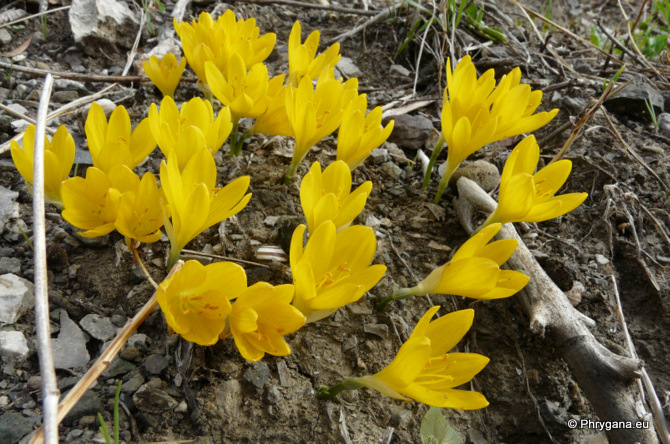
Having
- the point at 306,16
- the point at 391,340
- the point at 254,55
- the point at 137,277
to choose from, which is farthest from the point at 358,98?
the point at 306,16

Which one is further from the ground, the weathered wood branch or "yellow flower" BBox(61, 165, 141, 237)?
"yellow flower" BBox(61, 165, 141, 237)

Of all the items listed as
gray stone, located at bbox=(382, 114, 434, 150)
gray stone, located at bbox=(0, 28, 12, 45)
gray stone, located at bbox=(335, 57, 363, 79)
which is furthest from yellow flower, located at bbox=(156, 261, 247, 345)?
gray stone, located at bbox=(0, 28, 12, 45)

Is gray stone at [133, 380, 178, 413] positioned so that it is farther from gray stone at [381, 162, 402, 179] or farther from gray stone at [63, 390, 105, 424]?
gray stone at [381, 162, 402, 179]

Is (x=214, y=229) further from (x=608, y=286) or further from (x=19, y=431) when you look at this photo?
(x=608, y=286)

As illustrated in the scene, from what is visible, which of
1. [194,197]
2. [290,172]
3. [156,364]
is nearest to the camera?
[194,197]

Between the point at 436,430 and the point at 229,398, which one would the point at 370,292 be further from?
the point at 229,398

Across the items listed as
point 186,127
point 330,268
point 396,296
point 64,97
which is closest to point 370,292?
point 396,296
